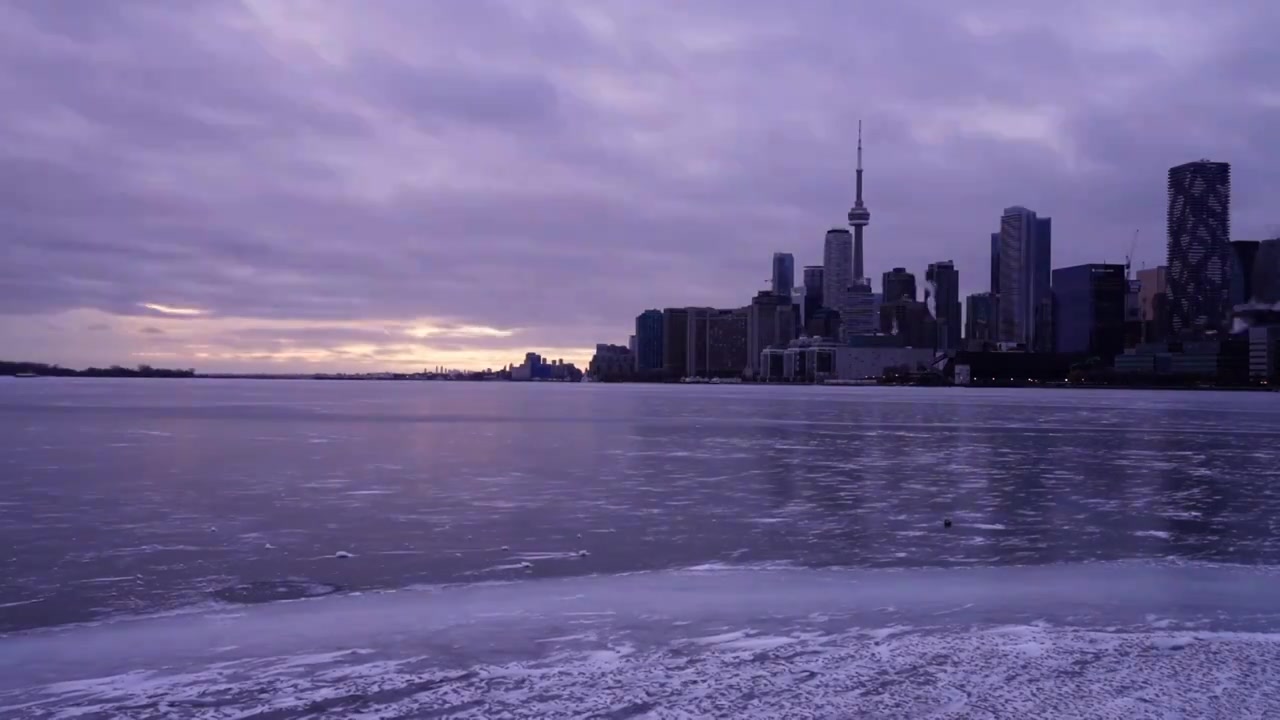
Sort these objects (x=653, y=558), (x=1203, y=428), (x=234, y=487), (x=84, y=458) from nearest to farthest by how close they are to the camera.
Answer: (x=653, y=558)
(x=234, y=487)
(x=84, y=458)
(x=1203, y=428)

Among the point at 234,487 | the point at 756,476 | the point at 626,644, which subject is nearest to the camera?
the point at 626,644

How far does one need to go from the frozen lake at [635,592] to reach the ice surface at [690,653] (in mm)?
35

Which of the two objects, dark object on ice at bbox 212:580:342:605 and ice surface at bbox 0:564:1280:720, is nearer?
ice surface at bbox 0:564:1280:720

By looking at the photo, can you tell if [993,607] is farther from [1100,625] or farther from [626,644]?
[626,644]

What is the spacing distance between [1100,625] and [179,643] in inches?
336

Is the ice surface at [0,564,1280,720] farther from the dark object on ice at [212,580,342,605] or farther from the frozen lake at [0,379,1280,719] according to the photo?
the dark object on ice at [212,580,342,605]

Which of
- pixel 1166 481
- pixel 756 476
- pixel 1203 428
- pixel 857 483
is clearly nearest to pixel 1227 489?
pixel 1166 481

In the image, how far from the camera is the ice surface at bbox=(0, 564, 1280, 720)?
7438 mm

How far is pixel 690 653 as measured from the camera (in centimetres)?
873

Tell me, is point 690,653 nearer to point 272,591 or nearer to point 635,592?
point 635,592

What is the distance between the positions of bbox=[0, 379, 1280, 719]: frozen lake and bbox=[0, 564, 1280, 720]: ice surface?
4 cm

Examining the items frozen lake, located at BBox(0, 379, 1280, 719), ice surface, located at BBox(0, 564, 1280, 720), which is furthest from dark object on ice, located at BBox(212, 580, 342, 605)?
ice surface, located at BBox(0, 564, 1280, 720)

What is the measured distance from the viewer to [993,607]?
10.5 m

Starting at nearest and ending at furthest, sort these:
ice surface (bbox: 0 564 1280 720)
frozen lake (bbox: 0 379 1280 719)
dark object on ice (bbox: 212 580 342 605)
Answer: ice surface (bbox: 0 564 1280 720)
frozen lake (bbox: 0 379 1280 719)
dark object on ice (bbox: 212 580 342 605)
